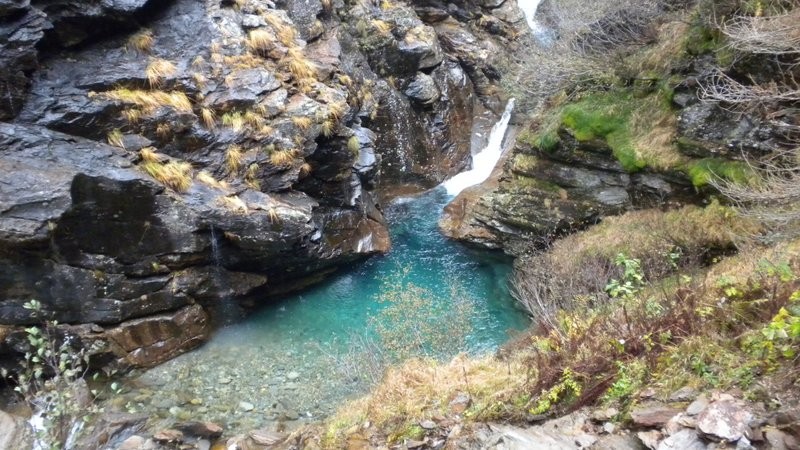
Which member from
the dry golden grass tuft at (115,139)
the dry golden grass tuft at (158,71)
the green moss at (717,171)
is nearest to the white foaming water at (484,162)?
the green moss at (717,171)

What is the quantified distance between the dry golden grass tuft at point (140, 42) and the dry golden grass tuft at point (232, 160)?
10.3ft

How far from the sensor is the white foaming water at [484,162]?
2112 cm

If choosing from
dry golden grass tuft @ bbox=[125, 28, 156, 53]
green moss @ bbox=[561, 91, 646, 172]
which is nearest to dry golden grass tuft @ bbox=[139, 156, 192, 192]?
dry golden grass tuft @ bbox=[125, 28, 156, 53]

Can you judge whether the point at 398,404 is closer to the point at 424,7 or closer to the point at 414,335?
the point at 414,335

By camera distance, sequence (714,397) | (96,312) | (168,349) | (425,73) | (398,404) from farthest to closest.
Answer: (425,73) → (168,349) → (96,312) → (398,404) → (714,397)

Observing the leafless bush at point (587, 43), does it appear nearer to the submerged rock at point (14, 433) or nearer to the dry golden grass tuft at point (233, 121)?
the dry golden grass tuft at point (233, 121)

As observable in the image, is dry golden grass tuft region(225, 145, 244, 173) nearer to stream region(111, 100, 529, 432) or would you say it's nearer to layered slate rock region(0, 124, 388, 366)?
layered slate rock region(0, 124, 388, 366)

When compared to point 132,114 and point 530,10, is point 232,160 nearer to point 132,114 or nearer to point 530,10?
point 132,114

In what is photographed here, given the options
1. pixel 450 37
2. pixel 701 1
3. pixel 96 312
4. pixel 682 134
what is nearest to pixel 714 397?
pixel 682 134

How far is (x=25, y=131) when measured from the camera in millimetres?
10641

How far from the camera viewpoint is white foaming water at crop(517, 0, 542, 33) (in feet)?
88.3

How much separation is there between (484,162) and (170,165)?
43.6 ft

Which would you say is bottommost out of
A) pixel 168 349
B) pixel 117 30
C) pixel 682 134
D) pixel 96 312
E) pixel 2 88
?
pixel 168 349

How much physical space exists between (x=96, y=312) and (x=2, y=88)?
195 inches
